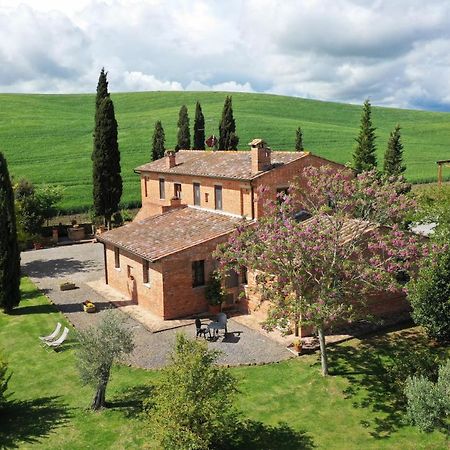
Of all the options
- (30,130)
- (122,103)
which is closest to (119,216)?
(30,130)

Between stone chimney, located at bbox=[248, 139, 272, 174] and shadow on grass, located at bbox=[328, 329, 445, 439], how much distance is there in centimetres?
1090

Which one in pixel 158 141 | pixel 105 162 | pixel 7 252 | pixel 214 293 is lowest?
pixel 214 293

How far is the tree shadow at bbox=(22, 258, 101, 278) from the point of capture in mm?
34844

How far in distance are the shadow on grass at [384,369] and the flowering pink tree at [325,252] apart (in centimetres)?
149

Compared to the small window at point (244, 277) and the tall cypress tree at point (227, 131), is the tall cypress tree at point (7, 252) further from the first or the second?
the tall cypress tree at point (227, 131)

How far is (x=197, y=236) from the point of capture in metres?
26.4

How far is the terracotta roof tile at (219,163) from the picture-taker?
2822 centimetres

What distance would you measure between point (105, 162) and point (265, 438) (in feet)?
111

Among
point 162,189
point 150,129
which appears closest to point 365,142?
point 162,189

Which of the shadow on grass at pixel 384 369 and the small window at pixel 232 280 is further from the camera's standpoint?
the small window at pixel 232 280

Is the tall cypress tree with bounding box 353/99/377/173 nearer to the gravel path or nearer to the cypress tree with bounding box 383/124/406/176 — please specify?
the cypress tree with bounding box 383/124/406/176

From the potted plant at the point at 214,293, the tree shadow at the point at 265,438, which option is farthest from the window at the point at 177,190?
the tree shadow at the point at 265,438

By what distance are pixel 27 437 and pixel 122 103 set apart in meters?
116

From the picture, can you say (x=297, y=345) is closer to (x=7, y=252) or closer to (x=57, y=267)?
(x=7, y=252)
